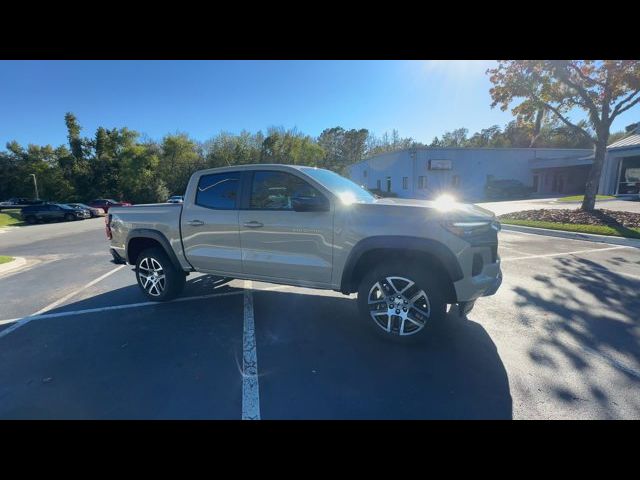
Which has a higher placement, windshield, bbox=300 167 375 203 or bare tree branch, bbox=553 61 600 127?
bare tree branch, bbox=553 61 600 127

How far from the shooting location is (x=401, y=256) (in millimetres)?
3295

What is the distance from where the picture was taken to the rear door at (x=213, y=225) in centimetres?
407

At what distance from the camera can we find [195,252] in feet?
14.3

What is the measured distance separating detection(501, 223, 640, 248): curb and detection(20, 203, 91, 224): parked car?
30107 mm

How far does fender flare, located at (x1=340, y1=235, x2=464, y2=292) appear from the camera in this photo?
3023mm

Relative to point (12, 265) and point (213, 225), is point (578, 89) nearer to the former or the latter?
point (213, 225)

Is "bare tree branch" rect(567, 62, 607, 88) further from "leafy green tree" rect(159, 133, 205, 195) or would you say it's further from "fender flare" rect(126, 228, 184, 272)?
"leafy green tree" rect(159, 133, 205, 195)

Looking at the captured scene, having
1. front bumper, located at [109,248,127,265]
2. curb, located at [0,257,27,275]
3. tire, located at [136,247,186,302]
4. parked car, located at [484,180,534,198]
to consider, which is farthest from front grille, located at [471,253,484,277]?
parked car, located at [484,180,534,198]

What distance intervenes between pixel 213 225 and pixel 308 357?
7.07 ft

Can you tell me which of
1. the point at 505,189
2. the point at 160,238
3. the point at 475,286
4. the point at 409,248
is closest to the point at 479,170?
the point at 505,189
